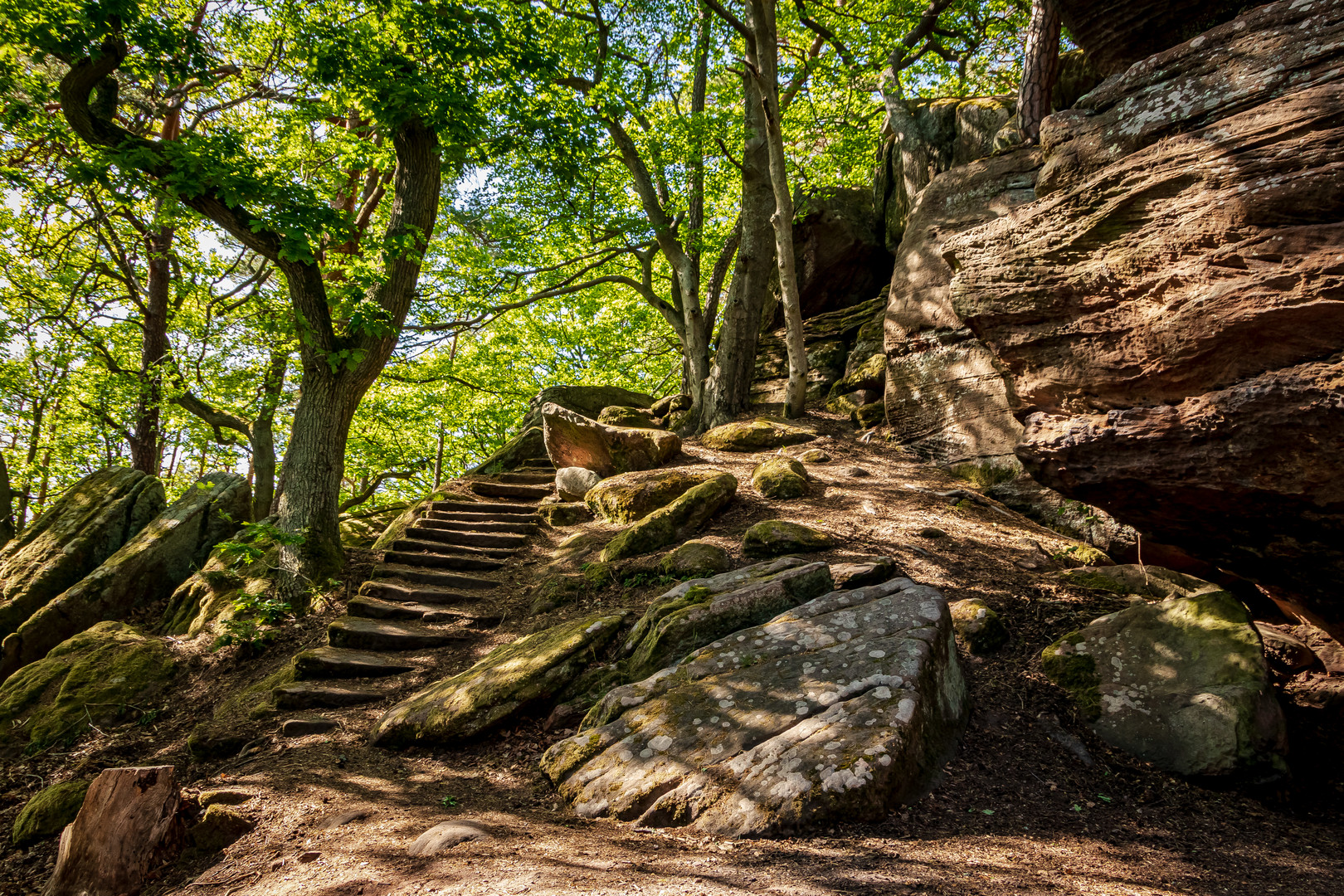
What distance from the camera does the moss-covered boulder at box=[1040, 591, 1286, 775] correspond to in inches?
141

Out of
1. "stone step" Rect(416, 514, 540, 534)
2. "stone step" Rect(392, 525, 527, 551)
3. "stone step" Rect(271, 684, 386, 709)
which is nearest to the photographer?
"stone step" Rect(271, 684, 386, 709)

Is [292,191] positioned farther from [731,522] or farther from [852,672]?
[852,672]

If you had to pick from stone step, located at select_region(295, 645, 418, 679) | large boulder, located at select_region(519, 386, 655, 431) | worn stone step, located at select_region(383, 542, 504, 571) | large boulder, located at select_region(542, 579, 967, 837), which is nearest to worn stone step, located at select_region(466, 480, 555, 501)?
worn stone step, located at select_region(383, 542, 504, 571)

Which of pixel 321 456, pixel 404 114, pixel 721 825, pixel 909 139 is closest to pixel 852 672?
pixel 721 825

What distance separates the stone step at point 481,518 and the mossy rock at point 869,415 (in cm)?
585

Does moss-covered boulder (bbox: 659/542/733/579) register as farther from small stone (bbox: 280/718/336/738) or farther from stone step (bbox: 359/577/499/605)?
small stone (bbox: 280/718/336/738)

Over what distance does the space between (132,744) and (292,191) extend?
5.55 metres

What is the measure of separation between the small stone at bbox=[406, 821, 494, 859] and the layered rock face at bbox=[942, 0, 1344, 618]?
14.3ft

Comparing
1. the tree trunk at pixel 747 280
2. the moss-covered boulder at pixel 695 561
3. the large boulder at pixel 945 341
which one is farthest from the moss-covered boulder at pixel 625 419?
the moss-covered boulder at pixel 695 561

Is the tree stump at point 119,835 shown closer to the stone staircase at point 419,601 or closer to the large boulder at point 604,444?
the stone staircase at point 419,601

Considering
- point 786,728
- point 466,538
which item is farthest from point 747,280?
point 786,728

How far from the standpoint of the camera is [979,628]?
15.0 feet

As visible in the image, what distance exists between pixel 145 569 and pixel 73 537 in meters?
2.27

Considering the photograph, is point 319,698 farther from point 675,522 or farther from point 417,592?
point 675,522
